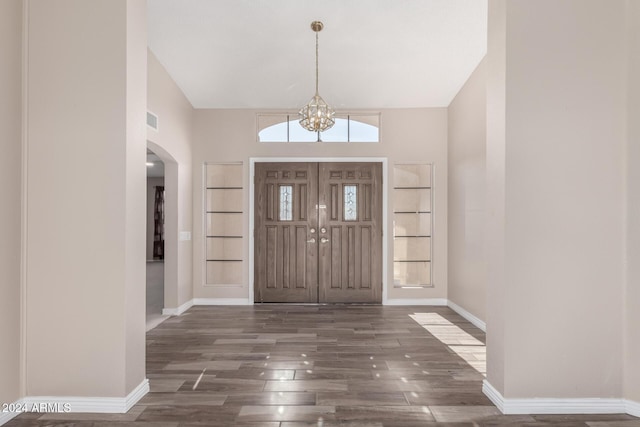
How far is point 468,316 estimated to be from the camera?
491 cm

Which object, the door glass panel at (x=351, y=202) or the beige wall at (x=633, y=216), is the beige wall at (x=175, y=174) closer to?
the door glass panel at (x=351, y=202)

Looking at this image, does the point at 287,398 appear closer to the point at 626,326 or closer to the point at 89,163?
the point at 89,163

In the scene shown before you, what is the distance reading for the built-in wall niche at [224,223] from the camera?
593 centimetres

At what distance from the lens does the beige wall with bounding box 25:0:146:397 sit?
2518 mm

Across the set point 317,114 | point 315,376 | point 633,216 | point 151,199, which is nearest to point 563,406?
Answer: point 633,216

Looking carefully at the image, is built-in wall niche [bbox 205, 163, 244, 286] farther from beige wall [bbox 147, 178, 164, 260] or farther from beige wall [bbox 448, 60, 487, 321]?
beige wall [bbox 147, 178, 164, 260]

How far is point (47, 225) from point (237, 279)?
11.7 ft

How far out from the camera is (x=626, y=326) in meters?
2.52

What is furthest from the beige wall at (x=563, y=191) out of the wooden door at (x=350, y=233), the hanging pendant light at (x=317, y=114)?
the wooden door at (x=350, y=233)

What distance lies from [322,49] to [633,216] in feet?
11.8

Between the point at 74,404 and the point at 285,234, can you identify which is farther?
the point at 285,234

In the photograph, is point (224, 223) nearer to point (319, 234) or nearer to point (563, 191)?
point (319, 234)

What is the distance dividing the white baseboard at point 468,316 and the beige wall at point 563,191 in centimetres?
179

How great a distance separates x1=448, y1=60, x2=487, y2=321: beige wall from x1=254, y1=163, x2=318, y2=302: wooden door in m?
2.11
